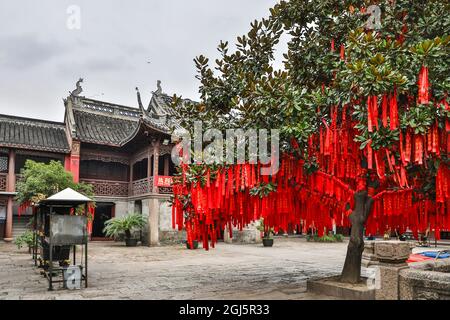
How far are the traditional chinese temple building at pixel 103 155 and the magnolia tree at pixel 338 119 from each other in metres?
12.0

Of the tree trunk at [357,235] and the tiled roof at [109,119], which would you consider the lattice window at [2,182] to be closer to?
the tiled roof at [109,119]

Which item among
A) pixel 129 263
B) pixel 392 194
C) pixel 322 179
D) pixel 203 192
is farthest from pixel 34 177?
pixel 392 194

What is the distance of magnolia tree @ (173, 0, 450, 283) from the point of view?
460cm

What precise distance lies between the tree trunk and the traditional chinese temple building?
12.8 metres

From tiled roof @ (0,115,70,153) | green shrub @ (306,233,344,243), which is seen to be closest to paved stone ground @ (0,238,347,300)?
tiled roof @ (0,115,70,153)

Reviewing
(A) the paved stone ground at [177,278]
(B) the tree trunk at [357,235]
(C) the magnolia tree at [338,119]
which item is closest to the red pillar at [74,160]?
(A) the paved stone ground at [177,278]

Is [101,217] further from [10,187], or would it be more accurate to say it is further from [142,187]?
[10,187]

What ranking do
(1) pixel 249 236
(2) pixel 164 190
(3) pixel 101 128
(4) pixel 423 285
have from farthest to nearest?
(3) pixel 101 128, (1) pixel 249 236, (2) pixel 164 190, (4) pixel 423 285

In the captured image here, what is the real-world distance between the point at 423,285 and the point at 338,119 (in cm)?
291

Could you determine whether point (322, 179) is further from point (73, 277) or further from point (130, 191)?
point (130, 191)

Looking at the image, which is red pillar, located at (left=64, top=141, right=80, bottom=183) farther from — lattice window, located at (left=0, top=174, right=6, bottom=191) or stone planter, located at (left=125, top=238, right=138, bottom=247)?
stone planter, located at (left=125, top=238, right=138, bottom=247)

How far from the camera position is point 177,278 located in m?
9.36

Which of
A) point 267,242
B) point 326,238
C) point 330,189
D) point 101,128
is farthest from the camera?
point 101,128

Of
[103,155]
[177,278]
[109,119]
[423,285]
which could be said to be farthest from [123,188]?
[423,285]
